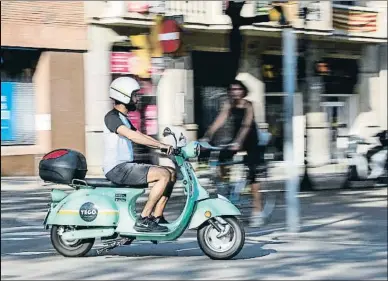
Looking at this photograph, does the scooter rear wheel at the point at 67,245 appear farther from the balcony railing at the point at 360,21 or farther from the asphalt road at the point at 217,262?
the balcony railing at the point at 360,21

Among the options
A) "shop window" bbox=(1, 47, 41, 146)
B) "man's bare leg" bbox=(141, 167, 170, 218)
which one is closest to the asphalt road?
"man's bare leg" bbox=(141, 167, 170, 218)

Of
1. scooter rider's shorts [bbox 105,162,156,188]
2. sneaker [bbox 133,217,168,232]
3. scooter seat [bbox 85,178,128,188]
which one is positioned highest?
scooter rider's shorts [bbox 105,162,156,188]

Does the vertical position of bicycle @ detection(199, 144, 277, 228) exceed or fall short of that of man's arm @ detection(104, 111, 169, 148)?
it falls short

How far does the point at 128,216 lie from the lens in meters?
8.05

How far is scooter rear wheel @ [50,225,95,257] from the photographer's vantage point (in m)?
8.22

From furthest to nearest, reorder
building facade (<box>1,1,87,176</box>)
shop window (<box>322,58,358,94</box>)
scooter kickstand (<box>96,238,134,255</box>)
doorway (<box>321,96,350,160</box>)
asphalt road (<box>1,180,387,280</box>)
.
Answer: shop window (<box>322,58,358,94</box>) → doorway (<box>321,96,350,160</box>) → building facade (<box>1,1,87,176</box>) → scooter kickstand (<box>96,238,134,255</box>) → asphalt road (<box>1,180,387,280</box>)

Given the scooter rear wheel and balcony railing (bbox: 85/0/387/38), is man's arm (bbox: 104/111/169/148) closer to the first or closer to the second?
the scooter rear wheel

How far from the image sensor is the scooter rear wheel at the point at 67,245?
27.0 feet

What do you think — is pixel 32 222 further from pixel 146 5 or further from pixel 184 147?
pixel 146 5

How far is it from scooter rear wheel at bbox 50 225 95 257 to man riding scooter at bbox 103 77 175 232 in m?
0.59

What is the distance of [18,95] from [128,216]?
11.6 m

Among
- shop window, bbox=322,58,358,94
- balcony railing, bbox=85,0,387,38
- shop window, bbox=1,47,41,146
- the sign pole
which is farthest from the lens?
shop window, bbox=322,58,358,94

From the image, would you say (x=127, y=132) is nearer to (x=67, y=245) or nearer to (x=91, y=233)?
(x=91, y=233)

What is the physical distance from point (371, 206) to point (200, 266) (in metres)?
6.41
